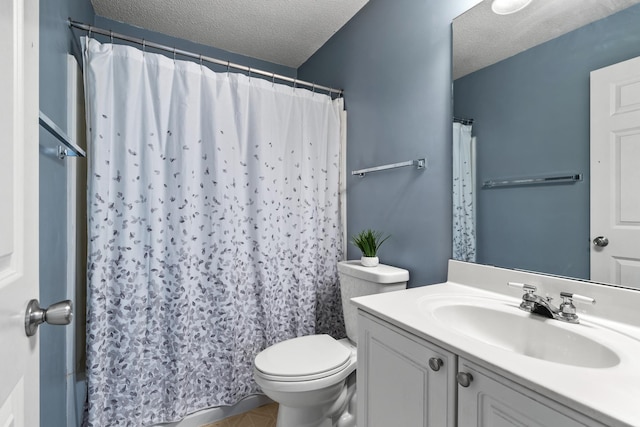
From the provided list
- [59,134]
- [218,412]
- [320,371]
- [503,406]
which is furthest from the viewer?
[218,412]

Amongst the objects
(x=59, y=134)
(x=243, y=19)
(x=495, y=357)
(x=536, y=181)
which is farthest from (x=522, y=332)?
(x=243, y=19)

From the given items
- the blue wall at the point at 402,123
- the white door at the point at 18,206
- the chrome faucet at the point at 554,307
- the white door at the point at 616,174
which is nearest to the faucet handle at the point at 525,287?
the chrome faucet at the point at 554,307

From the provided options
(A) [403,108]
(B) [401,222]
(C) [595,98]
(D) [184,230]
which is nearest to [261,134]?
(D) [184,230]

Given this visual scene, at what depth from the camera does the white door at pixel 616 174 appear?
0.83 m

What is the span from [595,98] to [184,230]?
67.6 inches

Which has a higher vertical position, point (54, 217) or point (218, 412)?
point (54, 217)

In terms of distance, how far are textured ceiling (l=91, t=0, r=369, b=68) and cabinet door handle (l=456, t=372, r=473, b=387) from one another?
197 centimetres

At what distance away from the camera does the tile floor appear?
165cm

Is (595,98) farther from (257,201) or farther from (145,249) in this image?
(145,249)

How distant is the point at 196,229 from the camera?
160 centimetres

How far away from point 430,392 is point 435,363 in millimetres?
88

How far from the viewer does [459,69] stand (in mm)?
1290

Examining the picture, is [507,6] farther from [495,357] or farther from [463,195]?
[495,357]

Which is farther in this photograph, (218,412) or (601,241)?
(218,412)
